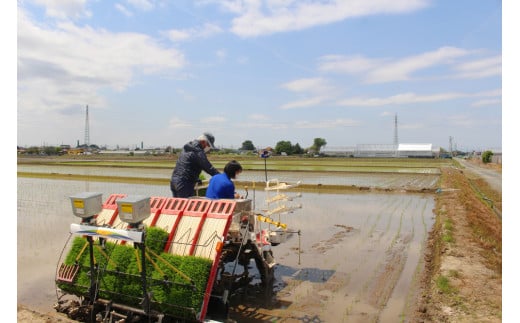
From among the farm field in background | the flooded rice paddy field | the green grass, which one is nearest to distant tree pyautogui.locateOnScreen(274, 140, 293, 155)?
the flooded rice paddy field

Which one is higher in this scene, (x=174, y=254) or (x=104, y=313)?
(x=174, y=254)

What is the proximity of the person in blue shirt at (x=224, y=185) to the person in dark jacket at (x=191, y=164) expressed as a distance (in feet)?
0.68

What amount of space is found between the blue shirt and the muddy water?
2039mm

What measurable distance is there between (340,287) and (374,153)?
348ft

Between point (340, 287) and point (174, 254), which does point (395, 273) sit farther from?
point (174, 254)

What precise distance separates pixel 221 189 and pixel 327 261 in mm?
4110

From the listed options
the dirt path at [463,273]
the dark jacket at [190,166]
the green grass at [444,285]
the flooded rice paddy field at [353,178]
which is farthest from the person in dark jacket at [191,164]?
the flooded rice paddy field at [353,178]

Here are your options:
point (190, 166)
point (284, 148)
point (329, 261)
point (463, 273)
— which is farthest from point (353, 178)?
point (284, 148)

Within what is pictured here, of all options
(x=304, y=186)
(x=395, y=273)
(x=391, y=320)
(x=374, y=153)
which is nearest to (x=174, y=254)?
(x=391, y=320)

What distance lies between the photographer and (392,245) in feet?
35.4

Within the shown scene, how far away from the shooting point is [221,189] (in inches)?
263

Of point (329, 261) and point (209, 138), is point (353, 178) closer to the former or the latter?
point (329, 261)

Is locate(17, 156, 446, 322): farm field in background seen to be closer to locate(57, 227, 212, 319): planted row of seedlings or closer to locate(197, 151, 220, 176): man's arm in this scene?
locate(57, 227, 212, 319): planted row of seedlings

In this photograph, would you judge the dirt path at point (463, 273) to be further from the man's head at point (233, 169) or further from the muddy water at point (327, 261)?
the man's head at point (233, 169)
